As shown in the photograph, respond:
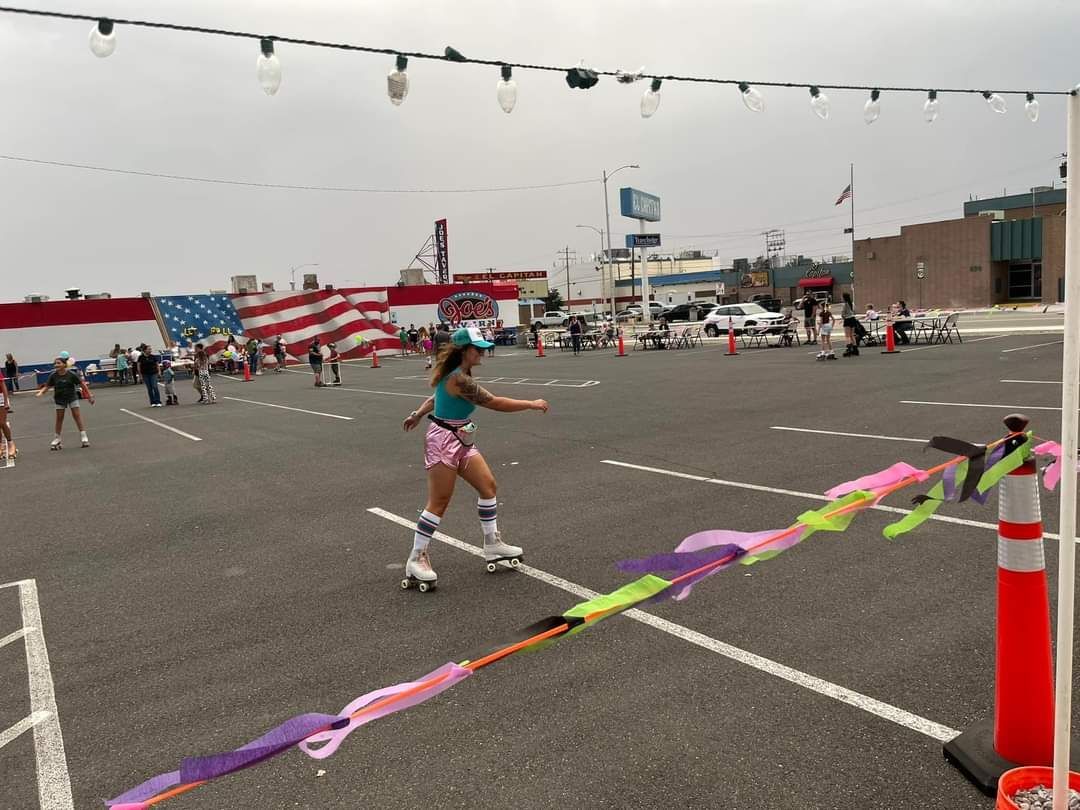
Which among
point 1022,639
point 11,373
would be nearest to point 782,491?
point 1022,639

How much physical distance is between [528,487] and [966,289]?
52027 mm

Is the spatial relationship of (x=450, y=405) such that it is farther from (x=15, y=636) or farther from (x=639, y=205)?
(x=639, y=205)

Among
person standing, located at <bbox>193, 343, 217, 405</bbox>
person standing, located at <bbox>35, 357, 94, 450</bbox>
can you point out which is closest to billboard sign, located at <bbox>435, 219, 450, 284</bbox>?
person standing, located at <bbox>193, 343, 217, 405</bbox>

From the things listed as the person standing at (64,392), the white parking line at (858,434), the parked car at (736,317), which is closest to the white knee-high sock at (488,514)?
the white parking line at (858,434)

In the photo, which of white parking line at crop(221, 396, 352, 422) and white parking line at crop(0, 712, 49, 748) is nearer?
white parking line at crop(0, 712, 49, 748)

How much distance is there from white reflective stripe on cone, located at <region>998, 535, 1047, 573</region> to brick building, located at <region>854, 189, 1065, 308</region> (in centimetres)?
5162

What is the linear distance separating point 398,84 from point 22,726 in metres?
5.35

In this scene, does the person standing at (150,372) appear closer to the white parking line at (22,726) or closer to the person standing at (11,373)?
the person standing at (11,373)

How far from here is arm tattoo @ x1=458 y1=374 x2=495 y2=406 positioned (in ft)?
16.9

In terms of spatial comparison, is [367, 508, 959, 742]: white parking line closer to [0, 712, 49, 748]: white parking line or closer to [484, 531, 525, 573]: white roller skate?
[484, 531, 525, 573]: white roller skate

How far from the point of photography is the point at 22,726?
3.60 m

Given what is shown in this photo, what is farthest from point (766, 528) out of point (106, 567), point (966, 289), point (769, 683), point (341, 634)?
point (966, 289)

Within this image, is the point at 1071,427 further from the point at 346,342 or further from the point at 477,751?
the point at 346,342

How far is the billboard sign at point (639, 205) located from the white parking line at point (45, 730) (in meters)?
56.5
